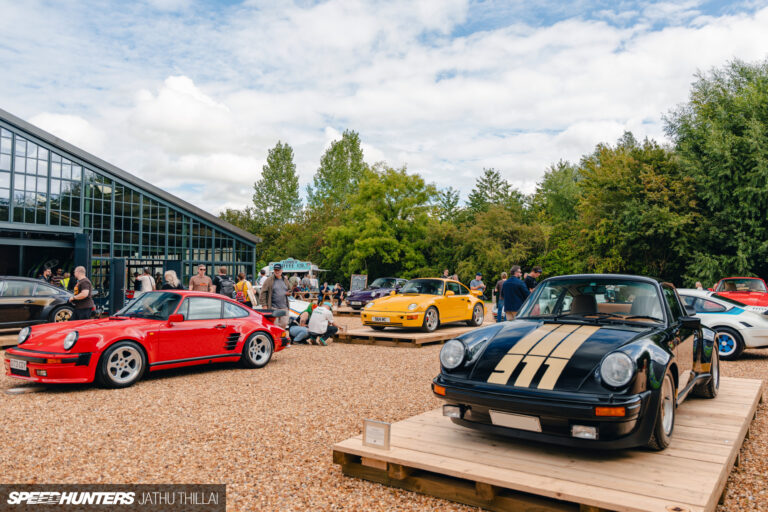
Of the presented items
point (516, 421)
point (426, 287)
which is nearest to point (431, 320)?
point (426, 287)

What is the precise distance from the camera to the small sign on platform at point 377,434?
3965 millimetres

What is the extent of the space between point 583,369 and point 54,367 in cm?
642

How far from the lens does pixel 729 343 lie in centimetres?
1023

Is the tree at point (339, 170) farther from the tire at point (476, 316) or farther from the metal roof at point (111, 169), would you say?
the tire at point (476, 316)

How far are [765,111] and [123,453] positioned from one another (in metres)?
28.7

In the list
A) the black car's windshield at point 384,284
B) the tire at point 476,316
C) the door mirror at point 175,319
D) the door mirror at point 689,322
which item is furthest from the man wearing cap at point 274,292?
the black car's windshield at point 384,284

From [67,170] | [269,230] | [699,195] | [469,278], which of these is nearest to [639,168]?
[699,195]

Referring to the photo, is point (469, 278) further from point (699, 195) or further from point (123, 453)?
point (123, 453)

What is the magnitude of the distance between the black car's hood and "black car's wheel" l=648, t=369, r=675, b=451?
1.40 ft

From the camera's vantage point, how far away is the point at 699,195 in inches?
1025

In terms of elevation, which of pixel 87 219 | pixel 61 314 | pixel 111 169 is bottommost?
pixel 61 314

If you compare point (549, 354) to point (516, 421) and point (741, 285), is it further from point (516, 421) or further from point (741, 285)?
point (741, 285)

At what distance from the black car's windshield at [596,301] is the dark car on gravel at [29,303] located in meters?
12.1

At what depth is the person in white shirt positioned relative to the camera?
12250 mm
